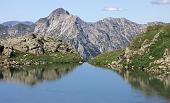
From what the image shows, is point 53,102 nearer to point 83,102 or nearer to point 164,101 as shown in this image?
point 83,102

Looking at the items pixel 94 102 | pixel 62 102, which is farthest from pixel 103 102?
pixel 62 102

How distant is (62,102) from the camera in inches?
7785

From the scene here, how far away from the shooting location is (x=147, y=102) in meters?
192

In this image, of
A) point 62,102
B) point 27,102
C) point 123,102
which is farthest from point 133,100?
point 27,102

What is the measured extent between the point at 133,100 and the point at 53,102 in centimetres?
3851

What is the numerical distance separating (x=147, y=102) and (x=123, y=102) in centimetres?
1210

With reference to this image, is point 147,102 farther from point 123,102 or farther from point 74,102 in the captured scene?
point 74,102

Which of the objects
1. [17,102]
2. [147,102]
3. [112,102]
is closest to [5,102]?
[17,102]

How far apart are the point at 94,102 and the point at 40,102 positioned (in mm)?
25907

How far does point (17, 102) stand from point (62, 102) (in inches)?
854

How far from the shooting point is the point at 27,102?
198750 mm

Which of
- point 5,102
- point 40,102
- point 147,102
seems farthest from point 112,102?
point 5,102

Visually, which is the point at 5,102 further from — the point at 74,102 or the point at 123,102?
the point at 123,102

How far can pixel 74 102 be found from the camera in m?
198
